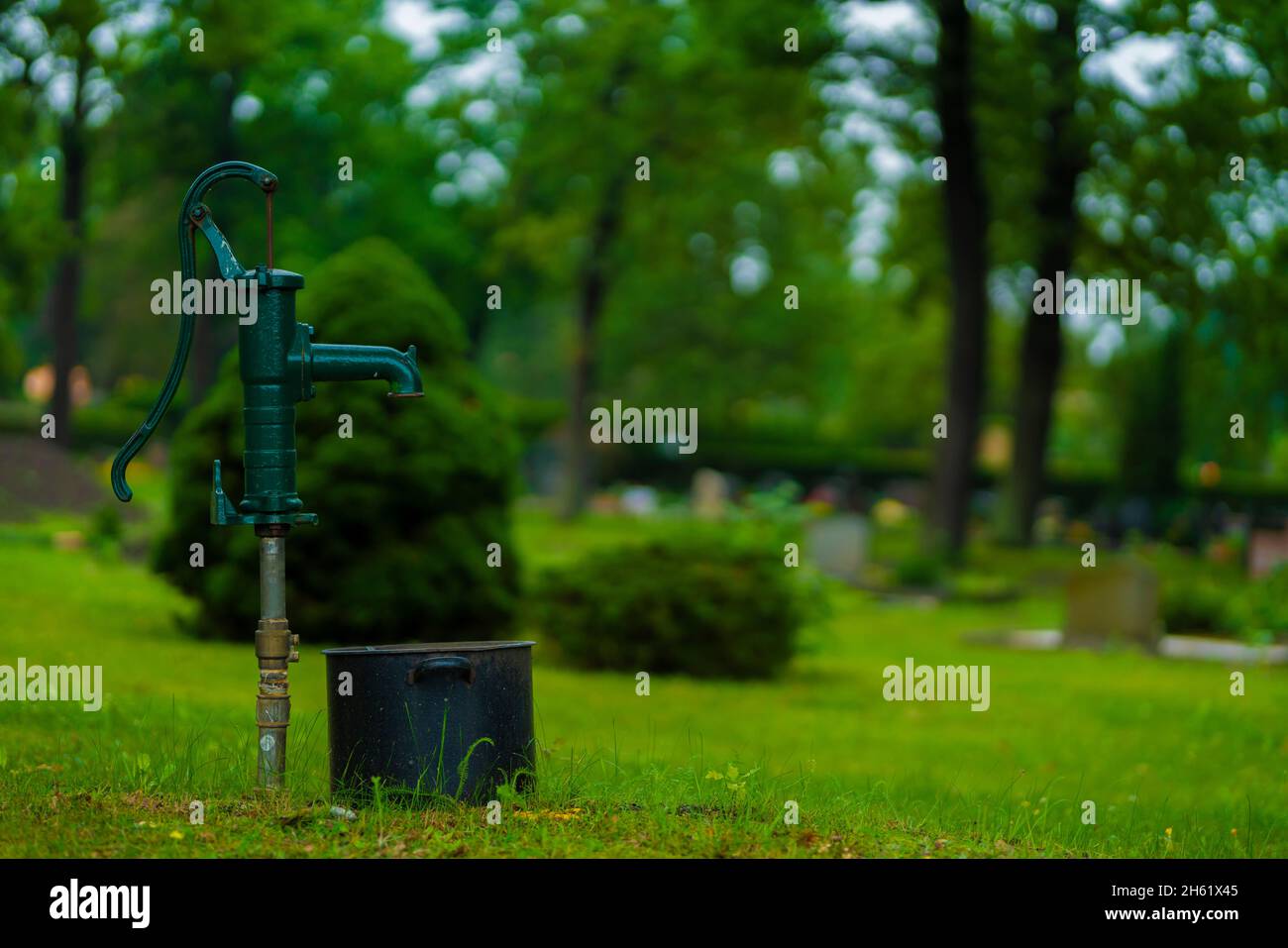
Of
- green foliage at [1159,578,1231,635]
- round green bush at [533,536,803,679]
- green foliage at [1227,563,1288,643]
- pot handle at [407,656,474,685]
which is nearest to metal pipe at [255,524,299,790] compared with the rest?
pot handle at [407,656,474,685]

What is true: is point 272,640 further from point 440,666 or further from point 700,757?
point 700,757

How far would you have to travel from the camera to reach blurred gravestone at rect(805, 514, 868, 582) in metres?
26.9

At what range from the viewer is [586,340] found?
123 feet

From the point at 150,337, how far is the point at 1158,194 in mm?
33951

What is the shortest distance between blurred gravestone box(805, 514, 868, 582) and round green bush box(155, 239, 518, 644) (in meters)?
13.4

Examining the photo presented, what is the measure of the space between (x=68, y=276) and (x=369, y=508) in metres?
20.9

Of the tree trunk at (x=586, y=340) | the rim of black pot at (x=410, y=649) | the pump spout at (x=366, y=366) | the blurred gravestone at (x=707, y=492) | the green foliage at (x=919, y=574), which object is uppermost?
the tree trunk at (x=586, y=340)

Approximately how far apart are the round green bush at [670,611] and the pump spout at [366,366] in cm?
775

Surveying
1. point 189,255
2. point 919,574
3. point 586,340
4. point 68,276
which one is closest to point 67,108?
point 68,276

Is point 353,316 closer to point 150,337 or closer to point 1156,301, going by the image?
point 1156,301

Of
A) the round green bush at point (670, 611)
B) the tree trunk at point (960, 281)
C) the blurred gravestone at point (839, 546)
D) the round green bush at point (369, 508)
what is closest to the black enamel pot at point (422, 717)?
the round green bush at point (369, 508)

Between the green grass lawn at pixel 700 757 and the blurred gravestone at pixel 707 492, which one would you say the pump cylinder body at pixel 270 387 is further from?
the blurred gravestone at pixel 707 492

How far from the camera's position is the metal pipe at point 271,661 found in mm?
6094
